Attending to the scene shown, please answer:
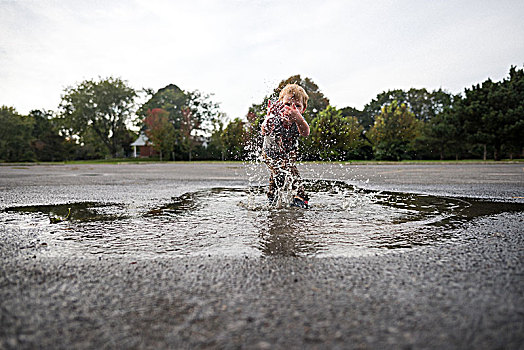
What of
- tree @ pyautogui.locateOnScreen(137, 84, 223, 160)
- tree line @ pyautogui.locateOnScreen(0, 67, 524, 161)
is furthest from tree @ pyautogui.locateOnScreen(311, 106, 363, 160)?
tree @ pyautogui.locateOnScreen(137, 84, 223, 160)

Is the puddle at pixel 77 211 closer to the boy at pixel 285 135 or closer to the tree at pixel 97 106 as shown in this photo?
the boy at pixel 285 135

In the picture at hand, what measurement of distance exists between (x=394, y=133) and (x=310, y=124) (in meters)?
8.53

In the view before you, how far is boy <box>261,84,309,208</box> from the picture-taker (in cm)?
452

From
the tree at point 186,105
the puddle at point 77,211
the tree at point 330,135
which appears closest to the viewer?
the puddle at point 77,211

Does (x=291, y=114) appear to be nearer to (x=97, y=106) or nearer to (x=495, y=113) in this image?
(x=495, y=113)

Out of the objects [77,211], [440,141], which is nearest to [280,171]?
[77,211]

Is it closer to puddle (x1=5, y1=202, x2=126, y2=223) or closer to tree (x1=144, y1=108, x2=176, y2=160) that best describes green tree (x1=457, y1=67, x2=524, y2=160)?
tree (x1=144, y1=108, x2=176, y2=160)

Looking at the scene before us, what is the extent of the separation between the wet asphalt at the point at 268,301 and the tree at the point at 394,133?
31107 millimetres

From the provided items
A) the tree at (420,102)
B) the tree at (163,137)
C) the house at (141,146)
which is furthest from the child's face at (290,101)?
the house at (141,146)

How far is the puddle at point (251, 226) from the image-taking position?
8.05 feet

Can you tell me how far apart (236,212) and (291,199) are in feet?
2.97

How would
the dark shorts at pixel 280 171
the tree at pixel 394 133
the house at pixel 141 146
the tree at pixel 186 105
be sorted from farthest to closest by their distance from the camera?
the house at pixel 141 146, the tree at pixel 186 105, the tree at pixel 394 133, the dark shorts at pixel 280 171

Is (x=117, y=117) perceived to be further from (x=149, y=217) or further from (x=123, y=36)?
(x=149, y=217)

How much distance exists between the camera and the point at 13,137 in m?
51.8
